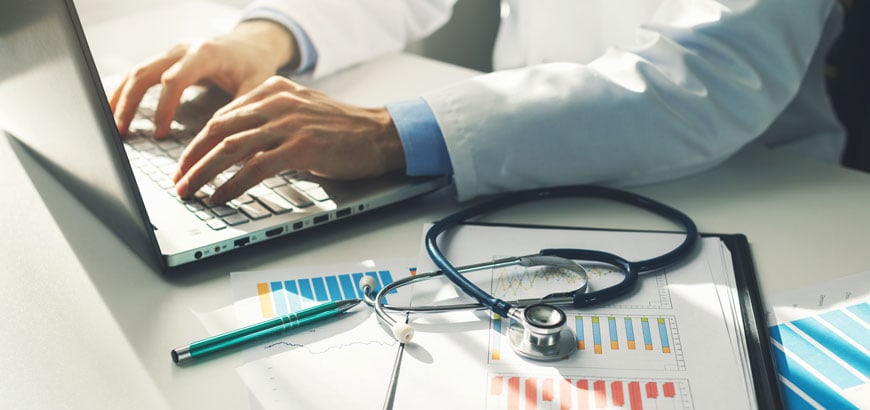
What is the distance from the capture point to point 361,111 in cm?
87

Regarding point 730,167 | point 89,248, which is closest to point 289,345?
point 89,248

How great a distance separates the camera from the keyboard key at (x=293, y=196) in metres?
0.78

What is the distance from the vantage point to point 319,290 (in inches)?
26.7

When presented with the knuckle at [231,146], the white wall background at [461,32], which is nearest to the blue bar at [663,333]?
the knuckle at [231,146]

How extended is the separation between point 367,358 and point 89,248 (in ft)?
1.10

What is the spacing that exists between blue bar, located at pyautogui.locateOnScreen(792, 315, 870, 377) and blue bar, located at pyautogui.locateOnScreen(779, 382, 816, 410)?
7 centimetres

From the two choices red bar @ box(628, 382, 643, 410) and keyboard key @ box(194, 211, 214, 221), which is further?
keyboard key @ box(194, 211, 214, 221)

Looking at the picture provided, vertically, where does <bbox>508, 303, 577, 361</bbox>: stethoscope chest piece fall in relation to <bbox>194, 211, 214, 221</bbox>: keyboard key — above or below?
below

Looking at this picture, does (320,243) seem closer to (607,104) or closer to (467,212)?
(467,212)

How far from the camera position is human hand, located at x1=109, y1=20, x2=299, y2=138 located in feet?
3.19

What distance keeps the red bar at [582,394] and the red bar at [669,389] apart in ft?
0.17

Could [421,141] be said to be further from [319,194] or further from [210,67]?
[210,67]

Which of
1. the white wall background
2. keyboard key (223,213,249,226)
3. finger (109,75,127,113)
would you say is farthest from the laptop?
the white wall background

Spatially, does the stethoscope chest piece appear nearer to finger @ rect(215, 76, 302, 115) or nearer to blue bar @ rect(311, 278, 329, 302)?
blue bar @ rect(311, 278, 329, 302)
